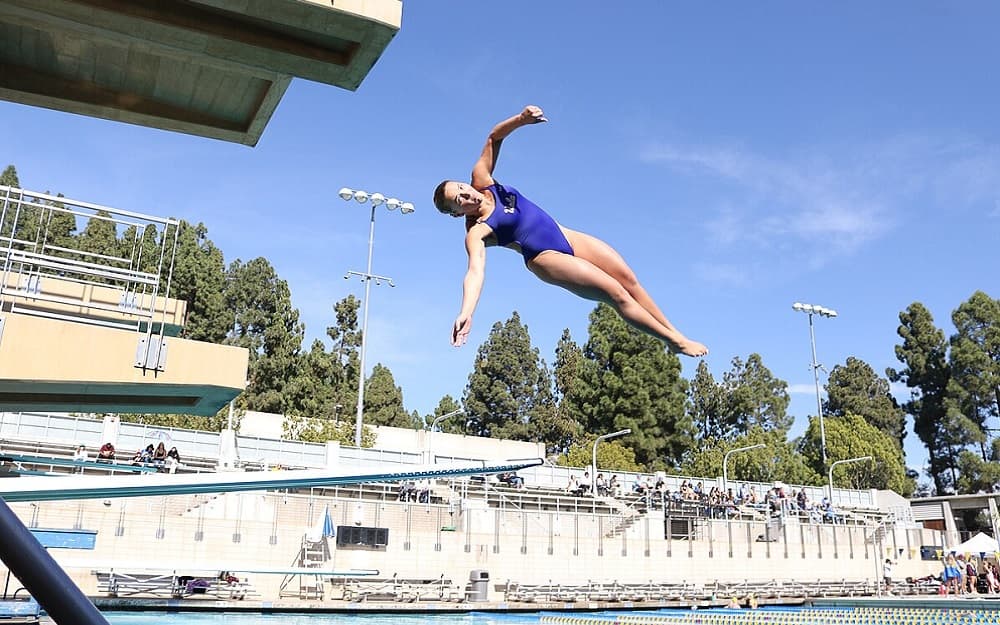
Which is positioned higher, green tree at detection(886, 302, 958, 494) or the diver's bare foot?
green tree at detection(886, 302, 958, 494)

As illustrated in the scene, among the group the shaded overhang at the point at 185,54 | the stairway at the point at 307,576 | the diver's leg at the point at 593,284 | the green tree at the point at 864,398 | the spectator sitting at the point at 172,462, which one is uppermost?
the green tree at the point at 864,398

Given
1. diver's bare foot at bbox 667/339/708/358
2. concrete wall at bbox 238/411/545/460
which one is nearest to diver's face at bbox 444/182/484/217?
diver's bare foot at bbox 667/339/708/358

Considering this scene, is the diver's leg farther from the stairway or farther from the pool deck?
the stairway

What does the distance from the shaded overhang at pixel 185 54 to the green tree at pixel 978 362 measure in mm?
60899

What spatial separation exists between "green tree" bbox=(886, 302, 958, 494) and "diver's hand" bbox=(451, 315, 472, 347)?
62306mm

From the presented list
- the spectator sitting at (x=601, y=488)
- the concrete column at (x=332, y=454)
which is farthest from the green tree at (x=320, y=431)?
the spectator sitting at (x=601, y=488)

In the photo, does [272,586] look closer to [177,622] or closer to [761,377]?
[177,622]

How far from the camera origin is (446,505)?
22.2m

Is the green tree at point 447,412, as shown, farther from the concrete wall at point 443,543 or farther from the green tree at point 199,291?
the concrete wall at point 443,543

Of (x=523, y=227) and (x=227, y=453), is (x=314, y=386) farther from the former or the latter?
(x=523, y=227)

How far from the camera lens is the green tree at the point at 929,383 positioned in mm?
59062

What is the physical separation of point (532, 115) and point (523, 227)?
0.69 meters

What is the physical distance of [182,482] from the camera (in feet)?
23.4

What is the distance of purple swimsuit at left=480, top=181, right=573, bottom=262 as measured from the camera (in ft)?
16.2
